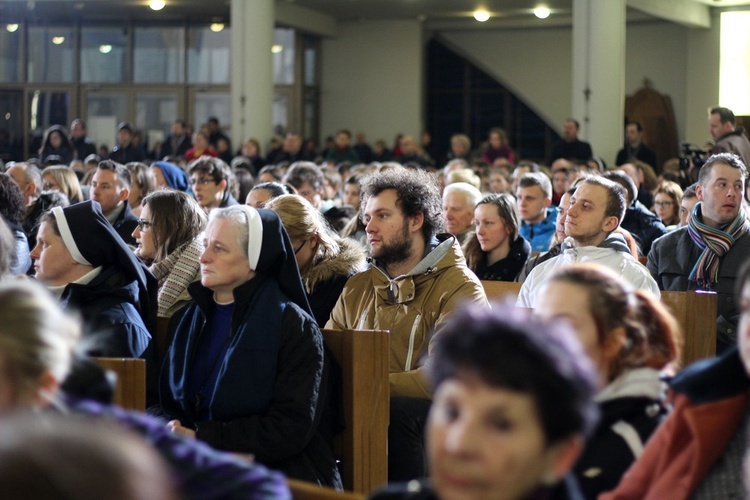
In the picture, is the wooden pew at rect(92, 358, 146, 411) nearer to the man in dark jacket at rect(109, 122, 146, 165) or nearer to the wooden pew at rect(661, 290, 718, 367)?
the wooden pew at rect(661, 290, 718, 367)

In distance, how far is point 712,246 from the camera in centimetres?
592

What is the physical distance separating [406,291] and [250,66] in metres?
13.8

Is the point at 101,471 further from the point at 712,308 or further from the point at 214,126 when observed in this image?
the point at 214,126

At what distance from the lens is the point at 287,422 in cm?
384

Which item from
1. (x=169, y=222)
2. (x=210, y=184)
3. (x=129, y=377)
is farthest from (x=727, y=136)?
(x=129, y=377)

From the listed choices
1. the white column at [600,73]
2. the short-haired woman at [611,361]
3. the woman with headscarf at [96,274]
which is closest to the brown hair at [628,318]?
the short-haired woman at [611,361]

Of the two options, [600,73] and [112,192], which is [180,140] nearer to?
[600,73]

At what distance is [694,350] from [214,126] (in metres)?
15.3

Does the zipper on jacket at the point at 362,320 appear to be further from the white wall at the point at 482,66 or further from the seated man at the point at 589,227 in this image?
the white wall at the point at 482,66

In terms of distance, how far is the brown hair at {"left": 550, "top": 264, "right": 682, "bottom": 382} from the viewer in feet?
8.78

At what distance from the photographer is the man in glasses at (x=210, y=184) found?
27.0 ft

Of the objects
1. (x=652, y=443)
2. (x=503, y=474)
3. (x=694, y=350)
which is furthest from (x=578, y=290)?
(x=694, y=350)

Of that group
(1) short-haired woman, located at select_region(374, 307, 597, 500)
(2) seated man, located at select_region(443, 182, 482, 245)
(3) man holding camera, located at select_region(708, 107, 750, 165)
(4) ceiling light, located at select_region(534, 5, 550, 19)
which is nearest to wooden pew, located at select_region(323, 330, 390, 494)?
(1) short-haired woman, located at select_region(374, 307, 597, 500)

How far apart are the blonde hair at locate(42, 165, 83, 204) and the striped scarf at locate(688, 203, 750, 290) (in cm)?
528
